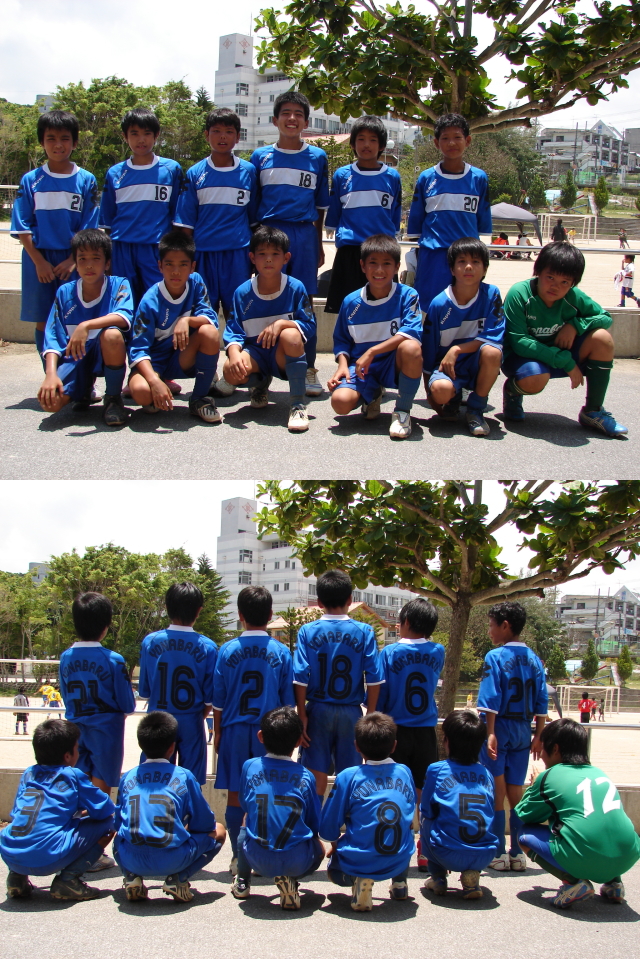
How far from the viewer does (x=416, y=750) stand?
15.3 ft

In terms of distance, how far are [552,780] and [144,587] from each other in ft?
129

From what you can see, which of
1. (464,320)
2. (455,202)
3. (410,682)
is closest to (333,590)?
(410,682)

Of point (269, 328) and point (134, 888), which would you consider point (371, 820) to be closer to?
point (134, 888)

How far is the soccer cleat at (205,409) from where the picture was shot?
6035mm

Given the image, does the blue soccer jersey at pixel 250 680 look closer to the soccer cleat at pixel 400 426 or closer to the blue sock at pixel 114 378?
the soccer cleat at pixel 400 426

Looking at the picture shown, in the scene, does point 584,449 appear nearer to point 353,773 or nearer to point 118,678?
point 353,773

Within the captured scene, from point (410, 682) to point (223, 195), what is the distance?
4.17 metres

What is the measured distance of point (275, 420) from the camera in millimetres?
6195

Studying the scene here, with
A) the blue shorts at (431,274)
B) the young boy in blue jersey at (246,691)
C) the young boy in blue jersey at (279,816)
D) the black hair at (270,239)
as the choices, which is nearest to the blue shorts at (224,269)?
the black hair at (270,239)

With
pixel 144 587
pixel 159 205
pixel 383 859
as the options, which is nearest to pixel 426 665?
pixel 383 859

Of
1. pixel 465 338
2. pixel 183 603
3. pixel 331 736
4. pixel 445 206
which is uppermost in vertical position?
pixel 445 206

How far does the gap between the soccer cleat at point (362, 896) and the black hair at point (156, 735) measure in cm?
110

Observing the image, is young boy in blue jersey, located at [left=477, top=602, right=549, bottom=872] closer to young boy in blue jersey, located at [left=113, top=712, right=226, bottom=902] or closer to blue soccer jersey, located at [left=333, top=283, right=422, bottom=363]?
young boy in blue jersey, located at [left=113, top=712, right=226, bottom=902]

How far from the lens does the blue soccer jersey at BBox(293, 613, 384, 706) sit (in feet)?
14.8
